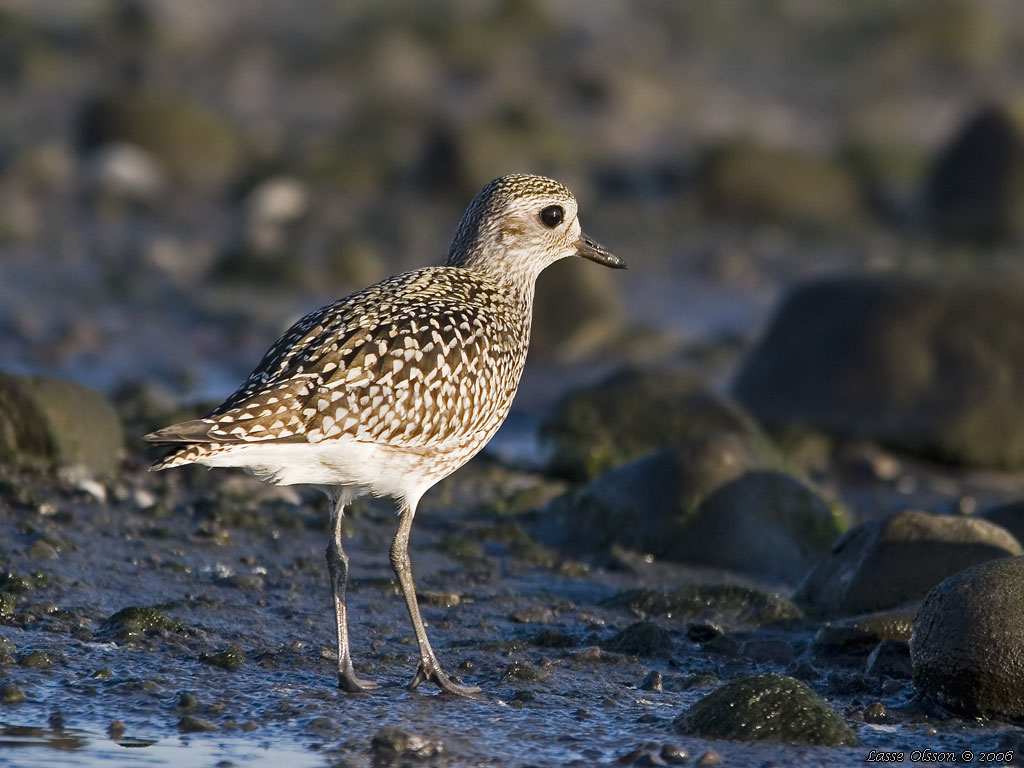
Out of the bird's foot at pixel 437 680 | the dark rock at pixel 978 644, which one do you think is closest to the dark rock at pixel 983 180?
the dark rock at pixel 978 644

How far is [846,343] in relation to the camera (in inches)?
492

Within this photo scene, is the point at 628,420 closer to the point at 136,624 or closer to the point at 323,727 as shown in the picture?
the point at 136,624

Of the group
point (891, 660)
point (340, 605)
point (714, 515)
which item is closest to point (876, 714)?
point (891, 660)

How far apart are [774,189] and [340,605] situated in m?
13.2

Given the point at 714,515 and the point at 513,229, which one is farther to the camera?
the point at 714,515

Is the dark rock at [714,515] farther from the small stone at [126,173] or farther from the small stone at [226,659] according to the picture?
the small stone at [126,173]

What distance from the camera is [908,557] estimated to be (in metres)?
8.22

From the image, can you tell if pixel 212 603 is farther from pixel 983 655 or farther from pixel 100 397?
pixel 983 655

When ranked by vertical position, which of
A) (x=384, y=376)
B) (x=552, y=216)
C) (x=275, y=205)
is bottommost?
(x=384, y=376)

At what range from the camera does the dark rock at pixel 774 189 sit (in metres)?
19.5

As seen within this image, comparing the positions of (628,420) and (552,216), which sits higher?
(552,216)

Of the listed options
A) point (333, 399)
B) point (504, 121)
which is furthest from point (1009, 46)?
point (333, 399)

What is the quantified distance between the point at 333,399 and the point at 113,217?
12.6m

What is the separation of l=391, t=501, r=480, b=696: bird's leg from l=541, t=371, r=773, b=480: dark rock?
3.54 meters
